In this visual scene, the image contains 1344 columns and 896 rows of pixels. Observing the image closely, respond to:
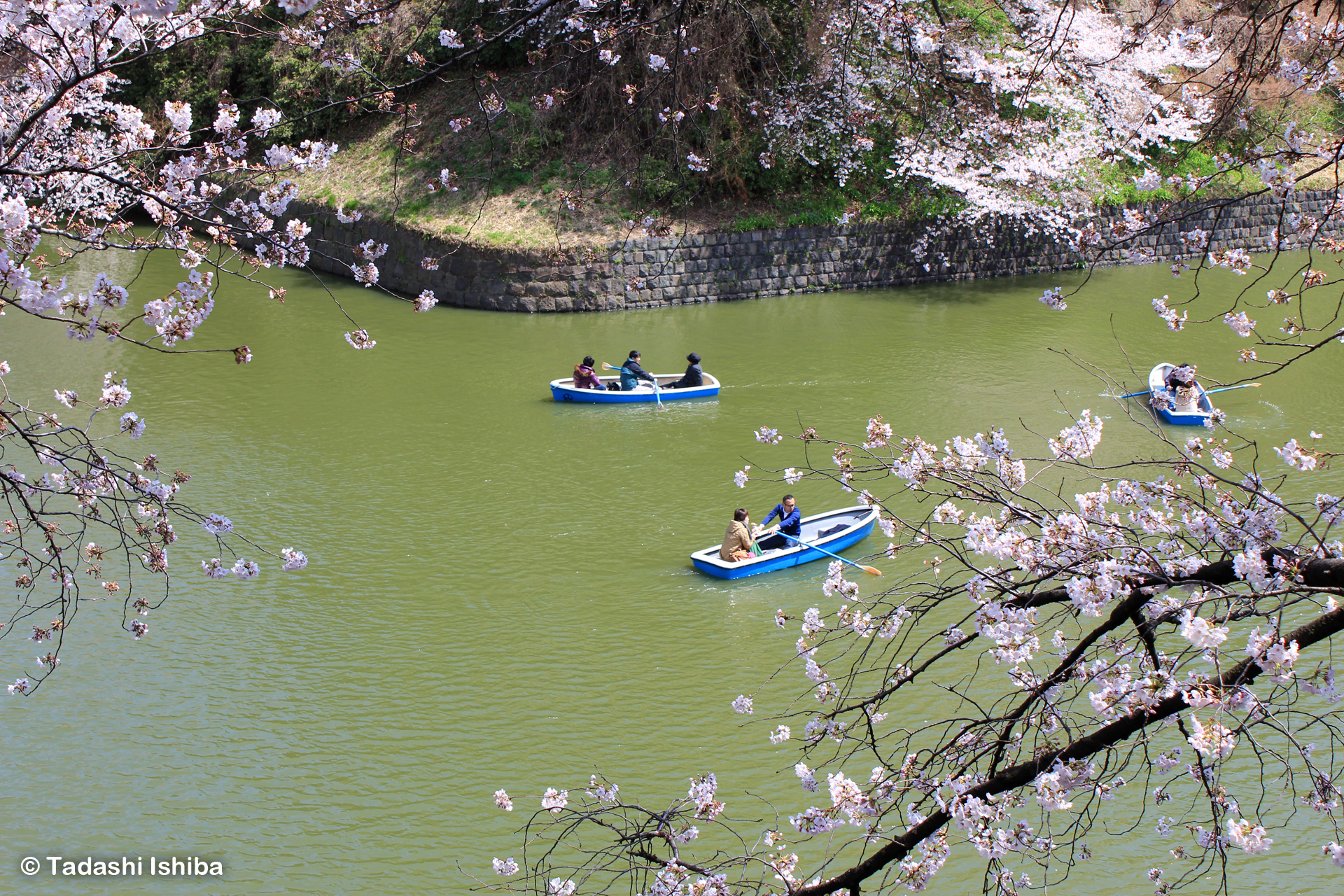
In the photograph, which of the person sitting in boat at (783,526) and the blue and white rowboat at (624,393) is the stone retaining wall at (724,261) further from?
the person sitting in boat at (783,526)

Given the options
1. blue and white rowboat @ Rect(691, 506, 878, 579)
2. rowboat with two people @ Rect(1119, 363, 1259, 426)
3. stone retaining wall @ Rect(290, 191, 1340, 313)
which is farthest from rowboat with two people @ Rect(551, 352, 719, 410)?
rowboat with two people @ Rect(1119, 363, 1259, 426)

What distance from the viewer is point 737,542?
8.53 metres

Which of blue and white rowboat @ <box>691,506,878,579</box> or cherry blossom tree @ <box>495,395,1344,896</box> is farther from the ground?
cherry blossom tree @ <box>495,395,1344,896</box>

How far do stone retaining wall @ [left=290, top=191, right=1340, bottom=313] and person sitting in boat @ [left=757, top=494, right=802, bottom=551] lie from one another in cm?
888

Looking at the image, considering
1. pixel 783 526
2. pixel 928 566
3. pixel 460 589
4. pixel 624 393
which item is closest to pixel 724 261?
pixel 624 393

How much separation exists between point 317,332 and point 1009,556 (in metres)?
14.3

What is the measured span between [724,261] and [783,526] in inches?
395

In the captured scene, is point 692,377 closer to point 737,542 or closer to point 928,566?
point 737,542

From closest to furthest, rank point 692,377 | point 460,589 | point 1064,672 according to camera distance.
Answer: point 1064,672
point 460,589
point 692,377

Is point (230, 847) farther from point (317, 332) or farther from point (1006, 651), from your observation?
point (317, 332)

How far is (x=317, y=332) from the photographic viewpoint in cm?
1582

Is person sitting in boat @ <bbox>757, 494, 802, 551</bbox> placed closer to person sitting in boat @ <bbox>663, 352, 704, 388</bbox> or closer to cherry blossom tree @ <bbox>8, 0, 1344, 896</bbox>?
cherry blossom tree @ <bbox>8, 0, 1344, 896</bbox>

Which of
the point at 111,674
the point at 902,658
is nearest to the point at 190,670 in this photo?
the point at 111,674

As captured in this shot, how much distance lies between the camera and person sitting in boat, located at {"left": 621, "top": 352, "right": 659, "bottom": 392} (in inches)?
515
